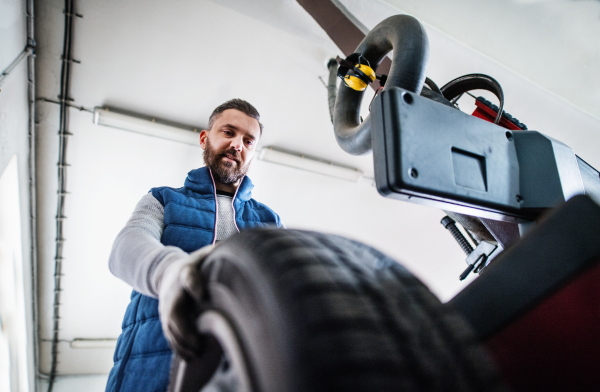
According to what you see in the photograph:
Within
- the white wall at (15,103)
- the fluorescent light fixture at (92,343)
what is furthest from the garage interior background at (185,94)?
the fluorescent light fixture at (92,343)

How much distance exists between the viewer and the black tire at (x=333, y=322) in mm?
202

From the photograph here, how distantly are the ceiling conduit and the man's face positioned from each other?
45.2 inches

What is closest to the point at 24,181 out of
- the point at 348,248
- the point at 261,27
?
the point at 261,27

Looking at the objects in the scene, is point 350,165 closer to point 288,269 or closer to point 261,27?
point 261,27

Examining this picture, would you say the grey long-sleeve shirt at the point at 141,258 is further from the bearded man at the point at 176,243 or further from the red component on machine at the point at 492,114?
the red component on machine at the point at 492,114

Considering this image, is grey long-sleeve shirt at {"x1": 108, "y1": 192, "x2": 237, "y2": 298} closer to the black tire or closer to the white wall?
the black tire

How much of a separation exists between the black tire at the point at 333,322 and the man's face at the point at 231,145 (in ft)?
3.04

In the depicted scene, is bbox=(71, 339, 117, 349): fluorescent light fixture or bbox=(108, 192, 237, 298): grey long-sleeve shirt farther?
bbox=(71, 339, 117, 349): fluorescent light fixture

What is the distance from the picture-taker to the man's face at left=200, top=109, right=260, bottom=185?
120 centimetres

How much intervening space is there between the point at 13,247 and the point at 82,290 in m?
1.27

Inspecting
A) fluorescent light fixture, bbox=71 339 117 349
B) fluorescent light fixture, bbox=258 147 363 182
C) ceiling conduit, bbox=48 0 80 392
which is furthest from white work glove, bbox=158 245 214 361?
fluorescent light fixture, bbox=71 339 117 349

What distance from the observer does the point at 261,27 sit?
176 cm

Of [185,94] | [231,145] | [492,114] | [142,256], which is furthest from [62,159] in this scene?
[492,114]

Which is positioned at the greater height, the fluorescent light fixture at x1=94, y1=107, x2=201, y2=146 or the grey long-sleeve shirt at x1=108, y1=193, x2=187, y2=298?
the fluorescent light fixture at x1=94, y1=107, x2=201, y2=146
